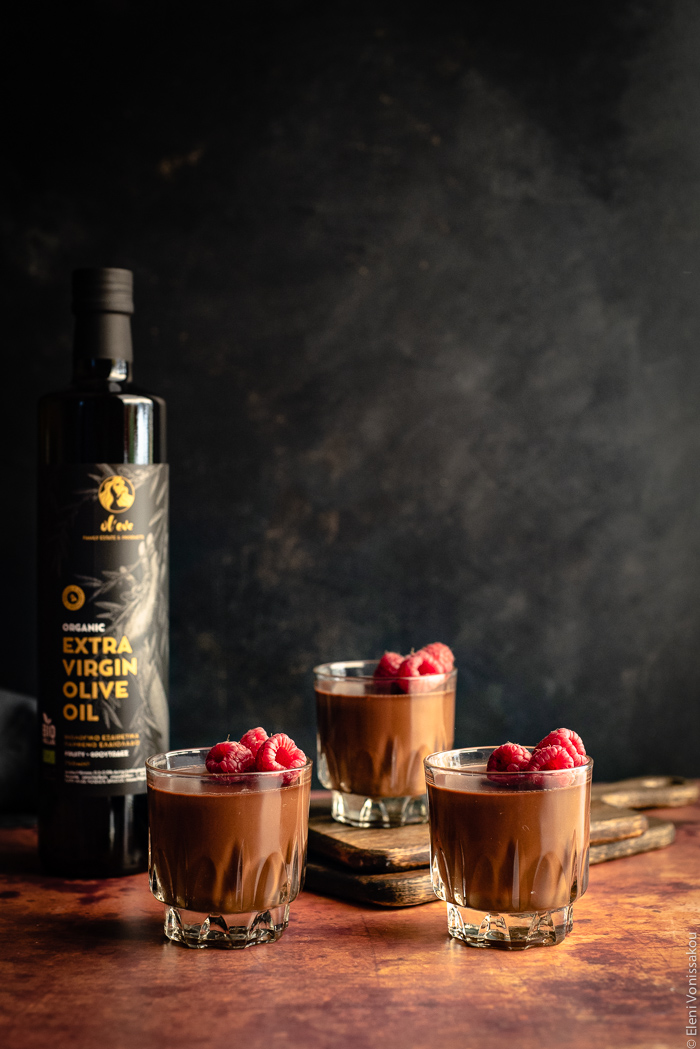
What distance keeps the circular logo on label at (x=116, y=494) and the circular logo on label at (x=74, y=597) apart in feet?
0.32

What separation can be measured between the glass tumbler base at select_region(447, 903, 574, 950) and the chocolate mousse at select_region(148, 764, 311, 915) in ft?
0.58

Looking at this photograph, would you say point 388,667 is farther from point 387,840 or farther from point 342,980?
point 342,980

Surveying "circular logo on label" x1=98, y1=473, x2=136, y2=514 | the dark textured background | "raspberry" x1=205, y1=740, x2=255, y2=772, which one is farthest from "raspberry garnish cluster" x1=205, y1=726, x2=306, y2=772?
the dark textured background

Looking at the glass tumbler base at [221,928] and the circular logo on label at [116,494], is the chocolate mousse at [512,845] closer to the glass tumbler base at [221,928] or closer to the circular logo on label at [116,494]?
the glass tumbler base at [221,928]

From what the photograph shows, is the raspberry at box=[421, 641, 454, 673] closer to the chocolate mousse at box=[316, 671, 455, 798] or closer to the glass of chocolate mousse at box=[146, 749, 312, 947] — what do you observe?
the chocolate mousse at box=[316, 671, 455, 798]

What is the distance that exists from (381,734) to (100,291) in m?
0.61

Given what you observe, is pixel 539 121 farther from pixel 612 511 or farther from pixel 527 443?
pixel 612 511

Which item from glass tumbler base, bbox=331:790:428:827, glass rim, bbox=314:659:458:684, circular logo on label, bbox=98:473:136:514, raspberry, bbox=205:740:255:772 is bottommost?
glass tumbler base, bbox=331:790:428:827

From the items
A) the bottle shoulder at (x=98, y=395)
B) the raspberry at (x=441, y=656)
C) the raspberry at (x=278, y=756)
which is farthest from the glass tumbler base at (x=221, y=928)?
the bottle shoulder at (x=98, y=395)

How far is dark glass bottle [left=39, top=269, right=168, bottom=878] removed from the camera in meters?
1.15

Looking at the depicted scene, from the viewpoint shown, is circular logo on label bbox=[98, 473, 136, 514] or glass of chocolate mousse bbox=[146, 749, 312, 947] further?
circular logo on label bbox=[98, 473, 136, 514]

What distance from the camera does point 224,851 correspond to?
910mm

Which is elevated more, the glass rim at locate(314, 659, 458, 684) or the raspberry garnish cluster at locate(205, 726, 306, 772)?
the glass rim at locate(314, 659, 458, 684)

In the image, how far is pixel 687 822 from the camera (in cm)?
138
